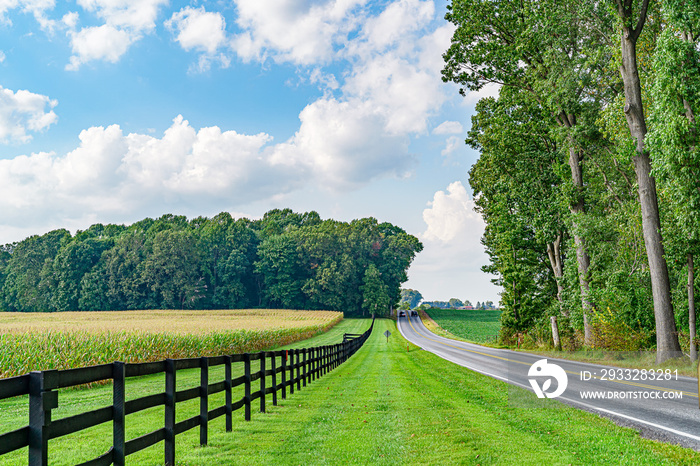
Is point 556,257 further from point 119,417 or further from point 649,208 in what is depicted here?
point 119,417

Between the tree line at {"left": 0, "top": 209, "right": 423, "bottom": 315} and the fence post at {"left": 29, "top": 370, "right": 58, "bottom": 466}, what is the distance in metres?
96.7

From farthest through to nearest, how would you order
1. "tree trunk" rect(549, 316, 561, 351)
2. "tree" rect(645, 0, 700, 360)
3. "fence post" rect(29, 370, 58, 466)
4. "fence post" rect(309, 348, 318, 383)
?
1. "tree trunk" rect(549, 316, 561, 351)
2. "tree" rect(645, 0, 700, 360)
3. "fence post" rect(309, 348, 318, 383)
4. "fence post" rect(29, 370, 58, 466)

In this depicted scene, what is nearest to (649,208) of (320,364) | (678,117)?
(678,117)

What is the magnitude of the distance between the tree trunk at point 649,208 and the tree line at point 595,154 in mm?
43

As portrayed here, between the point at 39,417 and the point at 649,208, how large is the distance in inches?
829

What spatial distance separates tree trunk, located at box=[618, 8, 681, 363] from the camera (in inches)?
731

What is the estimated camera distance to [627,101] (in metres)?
19.7

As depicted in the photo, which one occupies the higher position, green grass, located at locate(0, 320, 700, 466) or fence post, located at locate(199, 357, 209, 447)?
fence post, located at locate(199, 357, 209, 447)

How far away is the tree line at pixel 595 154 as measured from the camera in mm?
17016

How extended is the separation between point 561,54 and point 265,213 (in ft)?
421

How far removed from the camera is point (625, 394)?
1216 cm

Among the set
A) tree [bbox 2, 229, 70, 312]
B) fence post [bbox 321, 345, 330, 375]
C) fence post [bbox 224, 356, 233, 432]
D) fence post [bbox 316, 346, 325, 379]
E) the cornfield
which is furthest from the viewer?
tree [bbox 2, 229, 70, 312]

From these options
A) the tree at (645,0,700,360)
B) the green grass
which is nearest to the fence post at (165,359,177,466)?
the green grass

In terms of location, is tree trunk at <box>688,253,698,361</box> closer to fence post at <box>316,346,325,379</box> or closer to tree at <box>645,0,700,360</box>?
tree at <box>645,0,700,360</box>
